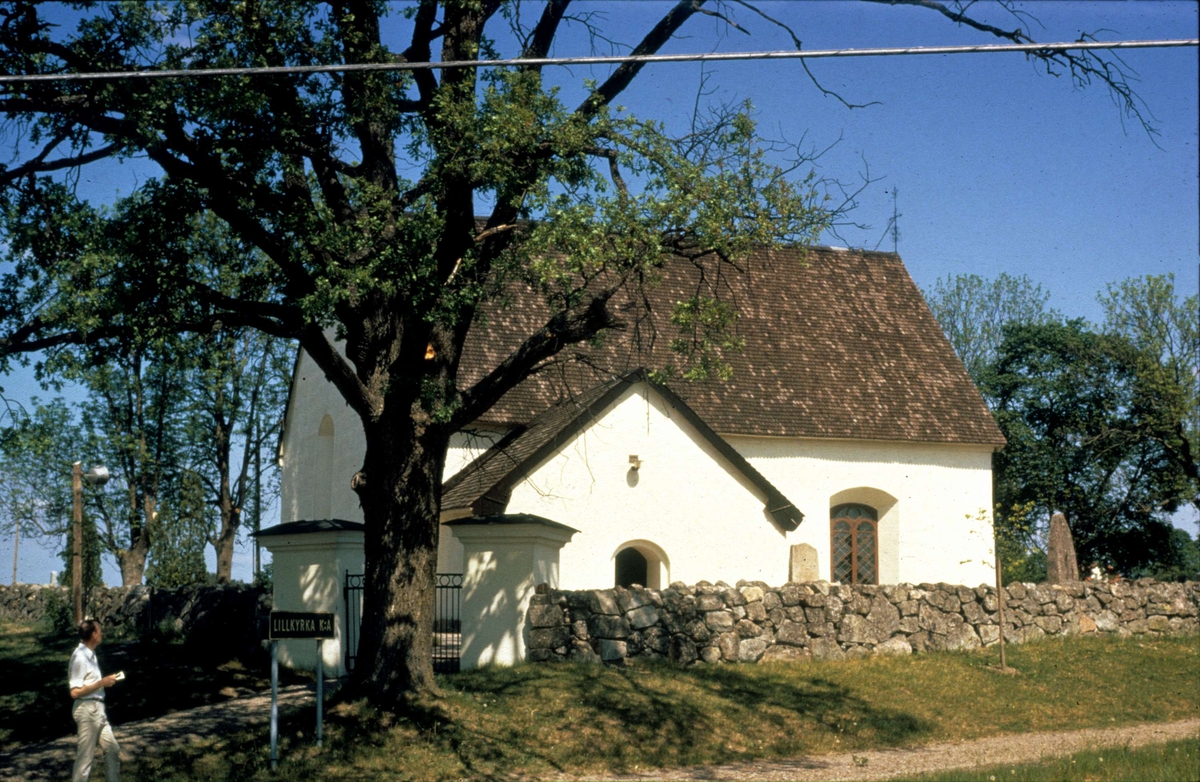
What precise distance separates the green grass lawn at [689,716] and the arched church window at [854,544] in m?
7.14

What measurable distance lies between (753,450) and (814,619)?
721 cm

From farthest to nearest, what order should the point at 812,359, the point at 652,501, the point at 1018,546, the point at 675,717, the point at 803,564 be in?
the point at 1018,546, the point at 812,359, the point at 652,501, the point at 803,564, the point at 675,717

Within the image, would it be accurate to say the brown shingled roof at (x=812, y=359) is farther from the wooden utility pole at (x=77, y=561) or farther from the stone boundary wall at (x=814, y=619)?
the wooden utility pole at (x=77, y=561)

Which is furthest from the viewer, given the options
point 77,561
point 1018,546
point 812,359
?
point 1018,546

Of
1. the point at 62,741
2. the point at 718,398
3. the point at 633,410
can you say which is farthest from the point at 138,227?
the point at 718,398

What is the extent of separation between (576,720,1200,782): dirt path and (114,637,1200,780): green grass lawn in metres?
0.38

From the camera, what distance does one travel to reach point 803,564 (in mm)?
22656

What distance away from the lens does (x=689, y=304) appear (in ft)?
48.8

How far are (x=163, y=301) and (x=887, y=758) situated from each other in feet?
32.8

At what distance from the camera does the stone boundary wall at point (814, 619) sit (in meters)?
17.9

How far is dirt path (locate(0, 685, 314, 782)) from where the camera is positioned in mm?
13406

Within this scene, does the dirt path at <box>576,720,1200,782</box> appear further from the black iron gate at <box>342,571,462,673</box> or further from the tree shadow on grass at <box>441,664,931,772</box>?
the black iron gate at <box>342,571,462,673</box>

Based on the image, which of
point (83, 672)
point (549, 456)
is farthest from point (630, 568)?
point (83, 672)

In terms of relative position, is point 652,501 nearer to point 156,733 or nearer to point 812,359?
point 812,359
